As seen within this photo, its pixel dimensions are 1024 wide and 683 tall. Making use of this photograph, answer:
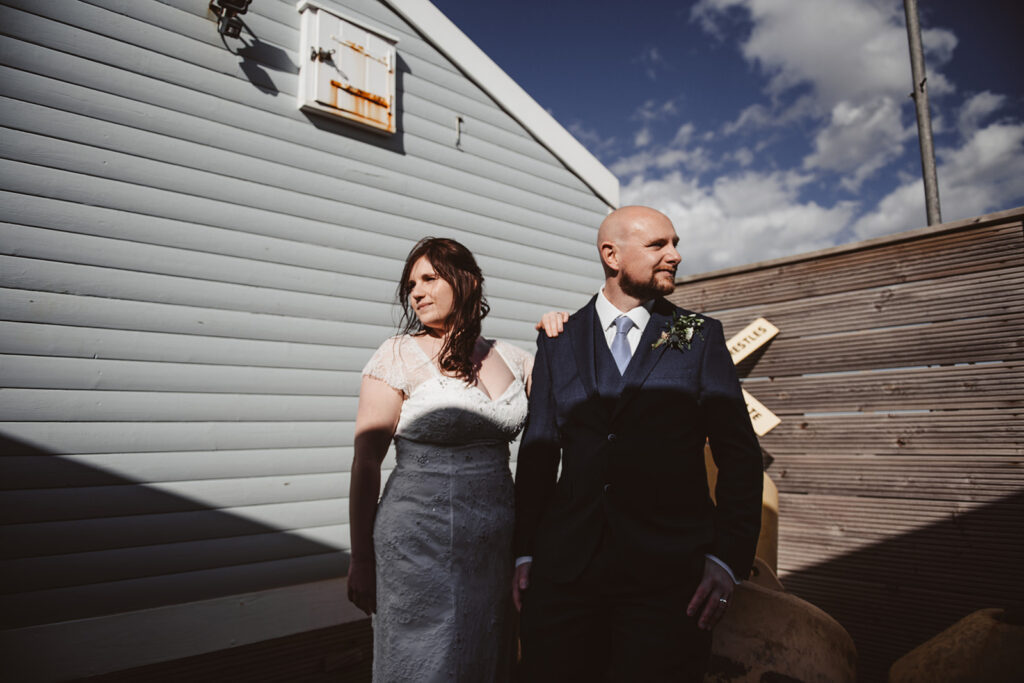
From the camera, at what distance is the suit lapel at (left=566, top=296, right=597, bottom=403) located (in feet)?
6.93

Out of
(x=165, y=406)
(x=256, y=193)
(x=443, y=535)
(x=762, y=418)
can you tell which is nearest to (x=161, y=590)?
(x=165, y=406)

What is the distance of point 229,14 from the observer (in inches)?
138

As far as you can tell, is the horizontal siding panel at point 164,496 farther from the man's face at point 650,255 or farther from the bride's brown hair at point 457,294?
the man's face at point 650,255

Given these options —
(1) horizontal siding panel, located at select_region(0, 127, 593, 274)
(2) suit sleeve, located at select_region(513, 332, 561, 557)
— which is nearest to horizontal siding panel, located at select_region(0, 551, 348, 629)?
(2) suit sleeve, located at select_region(513, 332, 561, 557)

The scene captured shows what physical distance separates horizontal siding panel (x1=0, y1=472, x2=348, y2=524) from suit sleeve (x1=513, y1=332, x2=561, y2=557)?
1.93 meters

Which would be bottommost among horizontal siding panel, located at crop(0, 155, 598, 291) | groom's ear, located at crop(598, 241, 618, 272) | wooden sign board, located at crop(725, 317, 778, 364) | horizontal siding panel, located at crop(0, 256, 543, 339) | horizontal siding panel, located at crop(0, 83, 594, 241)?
wooden sign board, located at crop(725, 317, 778, 364)

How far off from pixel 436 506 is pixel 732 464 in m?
1.11

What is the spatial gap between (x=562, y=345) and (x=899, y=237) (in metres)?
3.03

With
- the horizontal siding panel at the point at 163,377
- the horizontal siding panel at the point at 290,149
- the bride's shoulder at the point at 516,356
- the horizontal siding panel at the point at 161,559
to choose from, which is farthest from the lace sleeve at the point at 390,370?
the horizontal siding panel at the point at 290,149

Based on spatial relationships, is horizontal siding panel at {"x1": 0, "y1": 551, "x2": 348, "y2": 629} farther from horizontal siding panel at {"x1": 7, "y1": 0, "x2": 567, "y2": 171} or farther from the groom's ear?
horizontal siding panel at {"x1": 7, "y1": 0, "x2": 567, "y2": 171}

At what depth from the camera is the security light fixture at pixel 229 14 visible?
3469 mm

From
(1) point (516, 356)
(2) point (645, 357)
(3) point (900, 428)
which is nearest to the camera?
(2) point (645, 357)

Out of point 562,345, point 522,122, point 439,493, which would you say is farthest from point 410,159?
point 439,493

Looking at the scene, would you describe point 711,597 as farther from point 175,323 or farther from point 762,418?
point 175,323
